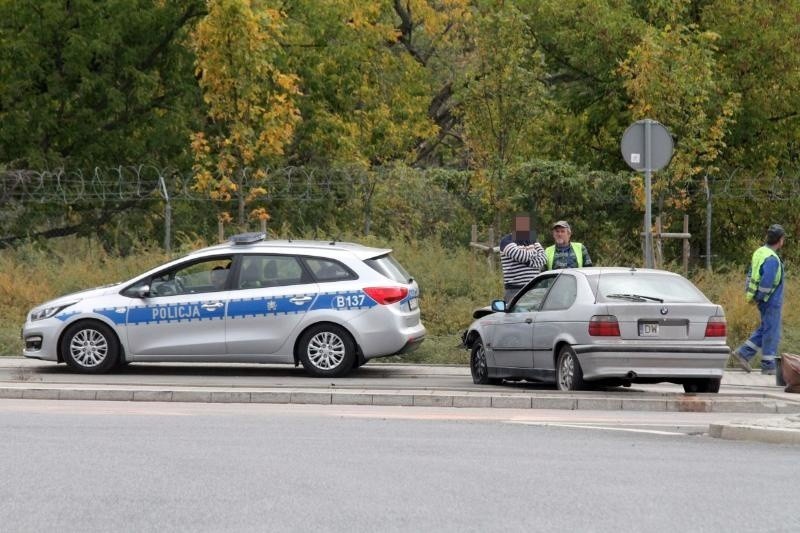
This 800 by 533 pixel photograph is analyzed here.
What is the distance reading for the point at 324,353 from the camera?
1841cm

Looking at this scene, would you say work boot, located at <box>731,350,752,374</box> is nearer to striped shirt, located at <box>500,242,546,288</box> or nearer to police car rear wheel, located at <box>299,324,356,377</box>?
striped shirt, located at <box>500,242,546,288</box>

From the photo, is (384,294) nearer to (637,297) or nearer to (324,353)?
(324,353)

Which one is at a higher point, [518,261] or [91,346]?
[518,261]

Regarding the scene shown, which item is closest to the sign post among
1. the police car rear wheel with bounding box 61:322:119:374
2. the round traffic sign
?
the round traffic sign

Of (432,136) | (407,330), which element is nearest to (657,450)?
(407,330)

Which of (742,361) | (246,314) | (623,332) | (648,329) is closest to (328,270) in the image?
(246,314)

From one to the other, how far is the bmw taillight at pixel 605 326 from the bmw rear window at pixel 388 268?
3.32 meters

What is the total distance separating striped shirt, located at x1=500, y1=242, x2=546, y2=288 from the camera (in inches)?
748

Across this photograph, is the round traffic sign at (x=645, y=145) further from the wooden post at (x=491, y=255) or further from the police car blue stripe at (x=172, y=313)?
the wooden post at (x=491, y=255)

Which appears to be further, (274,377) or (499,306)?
(274,377)

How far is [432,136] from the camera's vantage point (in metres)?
47.8

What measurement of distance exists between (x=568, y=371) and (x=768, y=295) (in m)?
3.70

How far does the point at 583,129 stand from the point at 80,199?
13.4 metres

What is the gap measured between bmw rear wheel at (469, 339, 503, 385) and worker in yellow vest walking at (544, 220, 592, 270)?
1.32 m
